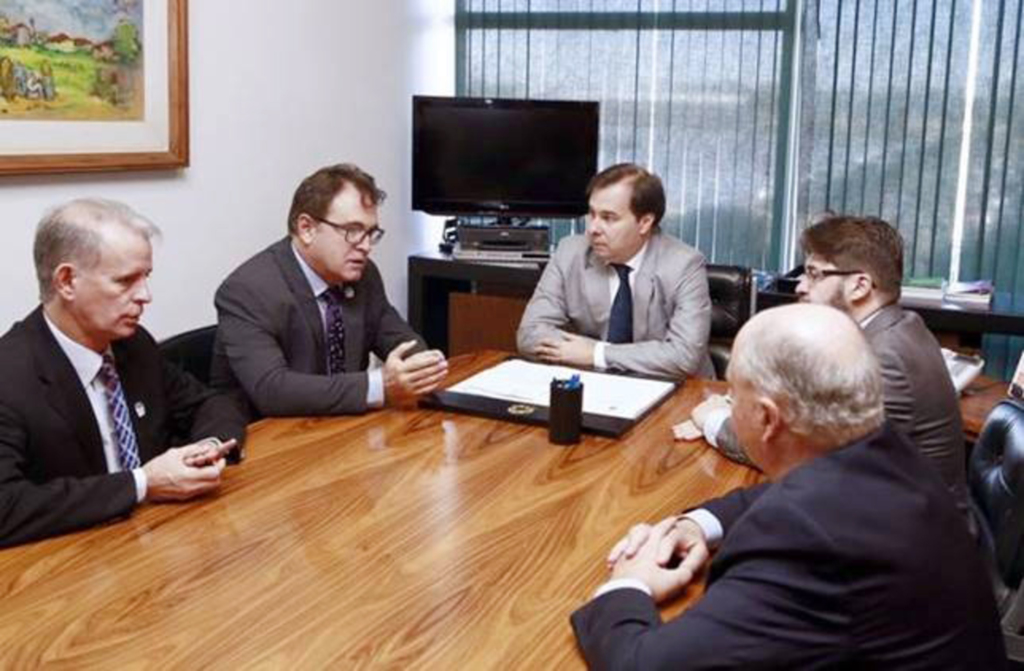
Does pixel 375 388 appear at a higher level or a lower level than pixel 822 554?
lower

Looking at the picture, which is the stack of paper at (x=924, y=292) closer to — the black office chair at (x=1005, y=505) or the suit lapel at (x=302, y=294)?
the black office chair at (x=1005, y=505)

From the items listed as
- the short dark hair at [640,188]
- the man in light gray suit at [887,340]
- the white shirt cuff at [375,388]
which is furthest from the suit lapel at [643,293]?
the white shirt cuff at [375,388]

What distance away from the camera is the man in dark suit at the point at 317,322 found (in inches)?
89.3

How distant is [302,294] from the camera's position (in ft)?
8.23

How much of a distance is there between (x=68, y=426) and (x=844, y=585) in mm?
1334

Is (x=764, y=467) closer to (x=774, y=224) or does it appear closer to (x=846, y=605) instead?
(x=846, y=605)

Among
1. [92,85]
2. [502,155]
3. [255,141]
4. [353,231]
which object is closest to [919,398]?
[353,231]

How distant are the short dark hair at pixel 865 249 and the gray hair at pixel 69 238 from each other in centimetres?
144

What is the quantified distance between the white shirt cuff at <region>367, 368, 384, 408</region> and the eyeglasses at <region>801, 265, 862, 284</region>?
0.96 m

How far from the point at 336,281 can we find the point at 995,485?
5.15ft

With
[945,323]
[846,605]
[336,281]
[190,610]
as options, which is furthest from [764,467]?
[945,323]

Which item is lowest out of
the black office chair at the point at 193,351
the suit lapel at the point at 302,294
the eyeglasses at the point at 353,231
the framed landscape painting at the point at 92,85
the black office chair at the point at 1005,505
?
the black office chair at the point at 1005,505

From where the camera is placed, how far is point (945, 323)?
11.8 ft

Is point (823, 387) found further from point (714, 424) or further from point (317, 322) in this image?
point (317, 322)
